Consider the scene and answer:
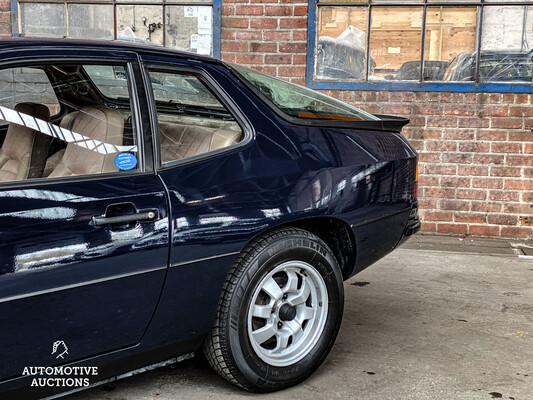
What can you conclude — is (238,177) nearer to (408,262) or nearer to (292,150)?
(292,150)

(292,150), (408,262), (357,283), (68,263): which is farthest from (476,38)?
(68,263)

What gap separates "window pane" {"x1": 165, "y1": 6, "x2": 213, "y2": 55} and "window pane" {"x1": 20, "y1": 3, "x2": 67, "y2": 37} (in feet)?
3.84

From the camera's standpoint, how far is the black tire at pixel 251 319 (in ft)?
9.62

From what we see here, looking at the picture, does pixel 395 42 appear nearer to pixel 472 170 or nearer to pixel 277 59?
pixel 277 59

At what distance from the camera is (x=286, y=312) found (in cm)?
319

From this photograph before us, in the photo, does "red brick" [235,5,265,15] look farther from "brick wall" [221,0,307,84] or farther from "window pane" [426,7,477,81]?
"window pane" [426,7,477,81]

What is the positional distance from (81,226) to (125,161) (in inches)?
14.8

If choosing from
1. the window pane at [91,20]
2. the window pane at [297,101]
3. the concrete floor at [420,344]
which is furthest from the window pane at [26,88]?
the window pane at [91,20]

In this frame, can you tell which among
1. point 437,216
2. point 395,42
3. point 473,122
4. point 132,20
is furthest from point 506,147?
point 132,20

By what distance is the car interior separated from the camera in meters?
2.64

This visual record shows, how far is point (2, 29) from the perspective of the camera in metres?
7.36

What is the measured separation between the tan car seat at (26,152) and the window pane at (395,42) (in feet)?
15.8

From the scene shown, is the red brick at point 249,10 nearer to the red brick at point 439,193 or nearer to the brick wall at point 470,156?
the brick wall at point 470,156

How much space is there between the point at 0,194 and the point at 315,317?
5.37 ft
